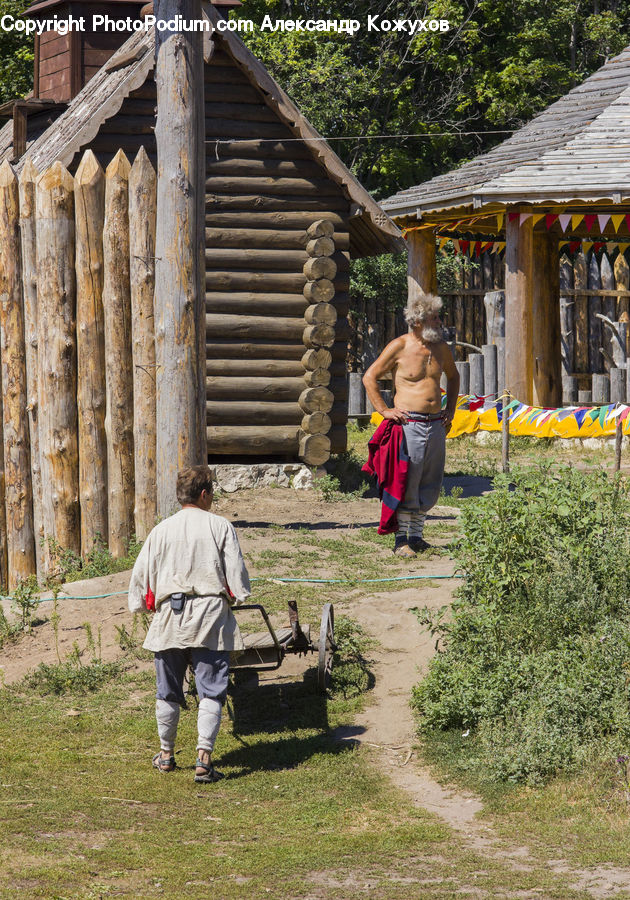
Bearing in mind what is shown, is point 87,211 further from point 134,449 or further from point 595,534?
point 595,534

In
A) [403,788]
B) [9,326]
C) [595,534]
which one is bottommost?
A: [403,788]

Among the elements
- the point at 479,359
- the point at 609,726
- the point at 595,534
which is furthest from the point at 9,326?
the point at 479,359

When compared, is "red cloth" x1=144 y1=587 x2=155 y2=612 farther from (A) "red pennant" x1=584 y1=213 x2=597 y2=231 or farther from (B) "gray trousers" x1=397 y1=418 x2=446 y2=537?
(A) "red pennant" x1=584 y1=213 x2=597 y2=231

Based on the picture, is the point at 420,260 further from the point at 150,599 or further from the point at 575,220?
the point at 150,599

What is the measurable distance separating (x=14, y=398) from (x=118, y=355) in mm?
1053

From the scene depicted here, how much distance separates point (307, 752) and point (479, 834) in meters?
1.28

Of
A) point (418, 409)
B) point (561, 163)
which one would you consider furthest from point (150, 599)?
point (561, 163)

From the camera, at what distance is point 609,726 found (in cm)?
546

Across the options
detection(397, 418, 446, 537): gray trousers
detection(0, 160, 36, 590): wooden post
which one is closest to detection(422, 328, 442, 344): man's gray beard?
detection(397, 418, 446, 537): gray trousers

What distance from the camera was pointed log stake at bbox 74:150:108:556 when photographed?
8.85 metres

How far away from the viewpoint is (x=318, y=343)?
40.1ft

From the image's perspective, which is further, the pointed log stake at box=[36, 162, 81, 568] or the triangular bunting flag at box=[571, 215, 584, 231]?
the triangular bunting flag at box=[571, 215, 584, 231]

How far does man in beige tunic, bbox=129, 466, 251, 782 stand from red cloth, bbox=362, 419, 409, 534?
3125mm

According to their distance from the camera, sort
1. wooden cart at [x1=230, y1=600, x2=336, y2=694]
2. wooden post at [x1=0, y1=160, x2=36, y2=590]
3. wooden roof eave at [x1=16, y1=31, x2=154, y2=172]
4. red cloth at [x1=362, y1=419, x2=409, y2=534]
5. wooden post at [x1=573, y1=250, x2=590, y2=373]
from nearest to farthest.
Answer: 1. wooden cart at [x1=230, y1=600, x2=336, y2=694]
2. red cloth at [x1=362, y1=419, x2=409, y2=534]
3. wooden post at [x1=0, y1=160, x2=36, y2=590]
4. wooden roof eave at [x1=16, y1=31, x2=154, y2=172]
5. wooden post at [x1=573, y1=250, x2=590, y2=373]
